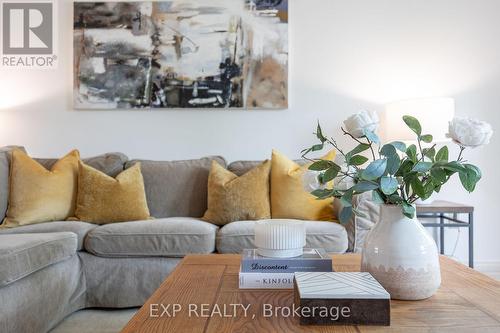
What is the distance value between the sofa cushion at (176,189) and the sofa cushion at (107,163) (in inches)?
6.9

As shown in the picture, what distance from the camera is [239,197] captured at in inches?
97.9

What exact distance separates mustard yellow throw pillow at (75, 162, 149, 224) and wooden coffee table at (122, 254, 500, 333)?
1400 millimetres

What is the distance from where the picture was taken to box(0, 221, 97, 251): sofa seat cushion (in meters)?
2.21

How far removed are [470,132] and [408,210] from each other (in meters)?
0.22

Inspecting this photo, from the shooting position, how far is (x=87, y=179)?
2.56 m

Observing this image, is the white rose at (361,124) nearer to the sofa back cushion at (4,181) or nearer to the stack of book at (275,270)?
the stack of book at (275,270)

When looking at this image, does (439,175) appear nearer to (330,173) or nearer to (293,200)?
(330,173)

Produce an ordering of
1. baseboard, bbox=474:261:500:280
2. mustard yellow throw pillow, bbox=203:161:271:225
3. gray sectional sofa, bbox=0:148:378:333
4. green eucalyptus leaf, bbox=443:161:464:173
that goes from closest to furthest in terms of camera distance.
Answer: green eucalyptus leaf, bbox=443:161:464:173 < gray sectional sofa, bbox=0:148:378:333 < mustard yellow throw pillow, bbox=203:161:271:225 < baseboard, bbox=474:261:500:280

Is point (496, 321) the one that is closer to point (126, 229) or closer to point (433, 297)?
point (433, 297)

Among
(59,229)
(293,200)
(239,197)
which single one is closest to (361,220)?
(293,200)

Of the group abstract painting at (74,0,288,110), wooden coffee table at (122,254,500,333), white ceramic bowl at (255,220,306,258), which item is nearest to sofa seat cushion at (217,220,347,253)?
wooden coffee table at (122,254,500,333)

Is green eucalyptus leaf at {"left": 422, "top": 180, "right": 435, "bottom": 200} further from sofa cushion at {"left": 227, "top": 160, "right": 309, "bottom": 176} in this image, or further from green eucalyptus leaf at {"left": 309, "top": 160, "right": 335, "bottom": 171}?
sofa cushion at {"left": 227, "top": 160, "right": 309, "bottom": 176}

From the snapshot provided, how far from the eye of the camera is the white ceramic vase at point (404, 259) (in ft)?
3.10

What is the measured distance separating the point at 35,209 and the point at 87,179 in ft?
1.16
